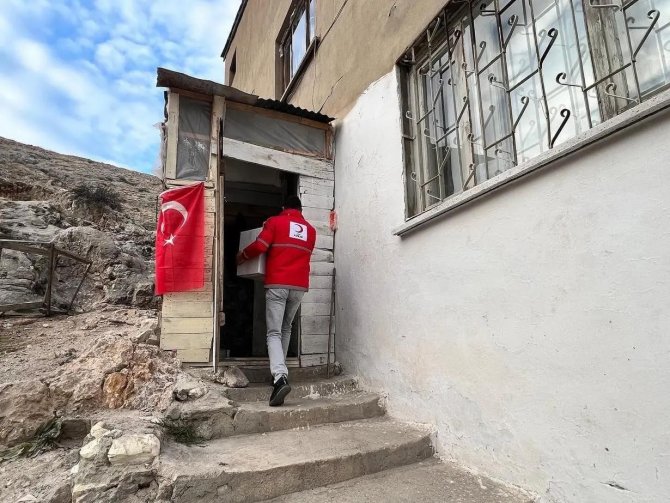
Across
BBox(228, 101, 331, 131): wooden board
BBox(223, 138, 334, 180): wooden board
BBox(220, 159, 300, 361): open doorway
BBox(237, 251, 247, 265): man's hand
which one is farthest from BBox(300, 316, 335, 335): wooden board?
BBox(228, 101, 331, 131): wooden board

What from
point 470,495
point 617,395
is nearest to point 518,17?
point 617,395

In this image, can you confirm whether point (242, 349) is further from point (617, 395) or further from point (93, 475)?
point (617, 395)

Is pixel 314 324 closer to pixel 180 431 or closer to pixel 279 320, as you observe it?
pixel 279 320

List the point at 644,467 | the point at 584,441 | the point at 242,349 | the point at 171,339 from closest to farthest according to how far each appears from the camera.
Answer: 1. the point at 644,467
2. the point at 584,441
3. the point at 171,339
4. the point at 242,349

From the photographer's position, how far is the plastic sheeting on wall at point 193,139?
472 centimetres

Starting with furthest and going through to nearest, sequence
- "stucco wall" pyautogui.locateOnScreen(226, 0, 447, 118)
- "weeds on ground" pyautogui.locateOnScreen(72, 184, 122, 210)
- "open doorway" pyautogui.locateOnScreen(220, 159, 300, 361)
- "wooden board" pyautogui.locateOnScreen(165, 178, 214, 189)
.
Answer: "weeds on ground" pyautogui.locateOnScreen(72, 184, 122, 210) < "open doorway" pyautogui.locateOnScreen(220, 159, 300, 361) < "wooden board" pyautogui.locateOnScreen(165, 178, 214, 189) < "stucco wall" pyautogui.locateOnScreen(226, 0, 447, 118)

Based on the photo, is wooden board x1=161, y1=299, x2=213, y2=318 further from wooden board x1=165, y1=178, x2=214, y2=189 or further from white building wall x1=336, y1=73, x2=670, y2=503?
white building wall x1=336, y1=73, x2=670, y2=503

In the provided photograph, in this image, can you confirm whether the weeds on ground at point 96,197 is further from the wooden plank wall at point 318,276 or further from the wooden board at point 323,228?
the wooden board at point 323,228

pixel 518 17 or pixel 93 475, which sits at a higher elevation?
pixel 518 17

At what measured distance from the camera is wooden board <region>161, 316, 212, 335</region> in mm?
4211

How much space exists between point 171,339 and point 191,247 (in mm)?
925

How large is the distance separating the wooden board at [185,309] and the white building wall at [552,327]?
1.82 metres

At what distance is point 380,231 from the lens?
456 centimetres

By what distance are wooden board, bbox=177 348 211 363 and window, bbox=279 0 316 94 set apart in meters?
5.00
